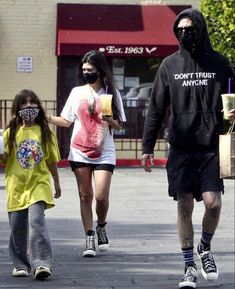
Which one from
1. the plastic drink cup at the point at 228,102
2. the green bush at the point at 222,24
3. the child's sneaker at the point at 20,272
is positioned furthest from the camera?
the green bush at the point at 222,24

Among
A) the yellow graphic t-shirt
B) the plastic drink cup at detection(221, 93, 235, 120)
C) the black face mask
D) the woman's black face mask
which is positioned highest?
the woman's black face mask

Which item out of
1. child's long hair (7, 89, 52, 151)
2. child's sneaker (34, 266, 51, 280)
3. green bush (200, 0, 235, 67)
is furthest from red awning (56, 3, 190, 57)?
child's sneaker (34, 266, 51, 280)

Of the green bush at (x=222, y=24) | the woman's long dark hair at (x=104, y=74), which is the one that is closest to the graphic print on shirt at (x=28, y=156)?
the woman's long dark hair at (x=104, y=74)

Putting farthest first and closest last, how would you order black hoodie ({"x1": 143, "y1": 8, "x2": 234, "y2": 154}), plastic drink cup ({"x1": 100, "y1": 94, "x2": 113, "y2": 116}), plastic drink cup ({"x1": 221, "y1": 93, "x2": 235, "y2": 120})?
plastic drink cup ({"x1": 100, "y1": 94, "x2": 113, "y2": 116})
black hoodie ({"x1": 143, "y1": 8, "x2": 234, "y2": 154})
plastic drink cup ({"x1": 221, "y1": 93, "x2": 235, "y2": 120})

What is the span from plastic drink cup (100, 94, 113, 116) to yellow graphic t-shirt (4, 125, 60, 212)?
81 cm

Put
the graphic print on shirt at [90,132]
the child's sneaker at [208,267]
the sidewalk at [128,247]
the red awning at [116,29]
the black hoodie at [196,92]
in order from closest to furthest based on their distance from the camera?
the black hoodie at [196,92]
the child's sneaker at [208,267]
the sidewalk at [128,247]
the graphic print on shirt at [90,132]
the red awning at [116,29]

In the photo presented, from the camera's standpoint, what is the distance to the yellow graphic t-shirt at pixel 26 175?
857 cm

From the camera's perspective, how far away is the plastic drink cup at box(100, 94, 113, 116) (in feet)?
30.0

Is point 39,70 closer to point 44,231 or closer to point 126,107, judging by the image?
point 126,107

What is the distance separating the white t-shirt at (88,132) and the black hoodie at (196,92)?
1763 millimetres

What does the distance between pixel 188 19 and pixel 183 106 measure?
2.13 feet

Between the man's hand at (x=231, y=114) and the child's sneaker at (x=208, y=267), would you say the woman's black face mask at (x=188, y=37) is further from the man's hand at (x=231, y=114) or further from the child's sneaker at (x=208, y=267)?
the child's sneaker at (x=208, y=267)

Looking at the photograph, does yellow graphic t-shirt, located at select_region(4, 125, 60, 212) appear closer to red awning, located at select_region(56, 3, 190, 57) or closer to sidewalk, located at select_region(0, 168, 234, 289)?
sidewalk, located at select_region(0, 168, 234, 289)

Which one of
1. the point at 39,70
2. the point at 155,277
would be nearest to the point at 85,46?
the point at 39,70
